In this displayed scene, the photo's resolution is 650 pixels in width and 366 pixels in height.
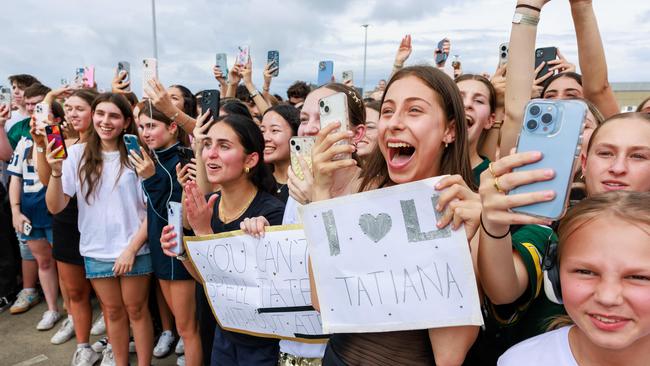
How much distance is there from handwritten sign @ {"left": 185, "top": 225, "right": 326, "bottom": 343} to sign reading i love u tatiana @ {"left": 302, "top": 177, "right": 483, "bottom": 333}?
43 cm

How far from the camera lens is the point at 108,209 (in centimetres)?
311

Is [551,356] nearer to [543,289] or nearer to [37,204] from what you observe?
[543,289]

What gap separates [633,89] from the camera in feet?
82.6

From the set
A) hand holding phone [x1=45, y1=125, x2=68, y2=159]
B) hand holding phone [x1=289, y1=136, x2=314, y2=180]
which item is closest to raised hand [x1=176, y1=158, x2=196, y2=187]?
hand holding phone [x1=45, y1=125, x2=68, y2=159]

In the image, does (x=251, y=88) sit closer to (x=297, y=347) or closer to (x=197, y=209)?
(x=197, y=209)

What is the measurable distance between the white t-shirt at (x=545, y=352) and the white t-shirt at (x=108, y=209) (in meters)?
2.65

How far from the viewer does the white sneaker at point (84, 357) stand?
3.49 m

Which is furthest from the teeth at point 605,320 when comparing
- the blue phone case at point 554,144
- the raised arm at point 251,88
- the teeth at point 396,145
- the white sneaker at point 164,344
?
the raised arm at point 251,88

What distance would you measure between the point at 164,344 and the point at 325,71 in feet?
9.92

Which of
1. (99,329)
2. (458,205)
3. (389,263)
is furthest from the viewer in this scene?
(99,329)

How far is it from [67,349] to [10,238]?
6.43ft

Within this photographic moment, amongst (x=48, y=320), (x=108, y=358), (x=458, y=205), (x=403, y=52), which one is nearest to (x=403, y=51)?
(x=403, y=52)

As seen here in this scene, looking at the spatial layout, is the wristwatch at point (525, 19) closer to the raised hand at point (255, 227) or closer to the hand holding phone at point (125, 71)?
the raised hand at point (255, 227)

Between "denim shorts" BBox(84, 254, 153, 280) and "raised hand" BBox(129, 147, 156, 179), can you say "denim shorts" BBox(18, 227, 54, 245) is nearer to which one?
"denim shorts" BBox(84, 254, 153, 280)
